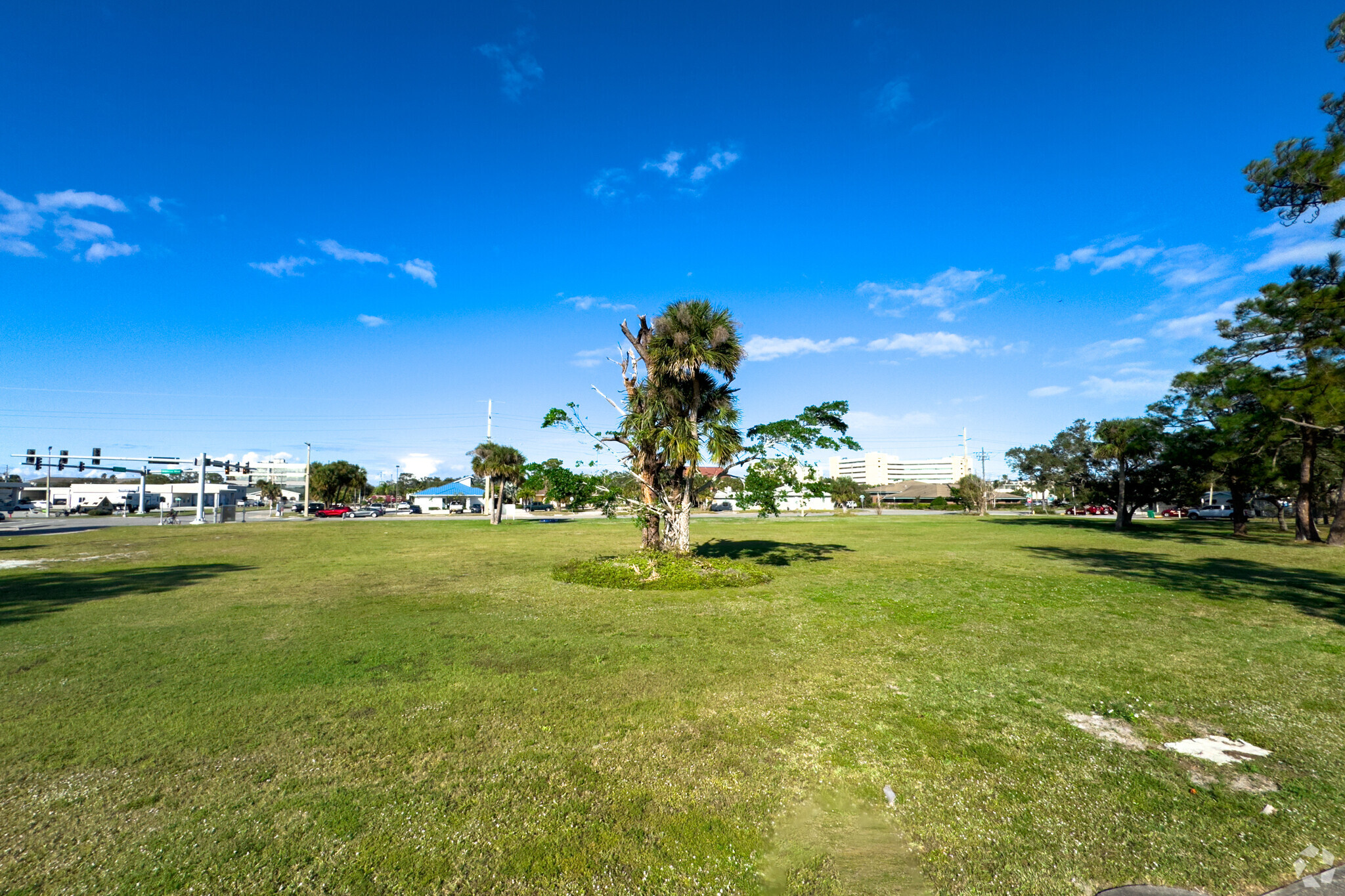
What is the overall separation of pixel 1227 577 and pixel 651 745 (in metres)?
17.8

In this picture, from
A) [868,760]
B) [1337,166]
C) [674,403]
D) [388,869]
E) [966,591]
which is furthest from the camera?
[674,403]

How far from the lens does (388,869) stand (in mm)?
3115

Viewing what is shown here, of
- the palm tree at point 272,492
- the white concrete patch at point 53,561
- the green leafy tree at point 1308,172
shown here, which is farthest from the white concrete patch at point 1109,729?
the palm tree at point 272,492

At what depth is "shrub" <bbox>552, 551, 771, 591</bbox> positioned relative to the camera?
1312cm

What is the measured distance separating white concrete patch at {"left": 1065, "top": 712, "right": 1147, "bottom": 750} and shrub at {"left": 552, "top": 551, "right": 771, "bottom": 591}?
26.6ft

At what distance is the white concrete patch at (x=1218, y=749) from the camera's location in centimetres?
455

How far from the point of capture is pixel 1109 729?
16.8 ft

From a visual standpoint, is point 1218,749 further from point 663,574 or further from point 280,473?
point 280,473

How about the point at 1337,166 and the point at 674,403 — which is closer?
the point at 1337,166

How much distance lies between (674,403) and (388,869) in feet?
40.1

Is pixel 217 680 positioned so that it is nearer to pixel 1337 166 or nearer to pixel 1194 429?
pixel 1337 166

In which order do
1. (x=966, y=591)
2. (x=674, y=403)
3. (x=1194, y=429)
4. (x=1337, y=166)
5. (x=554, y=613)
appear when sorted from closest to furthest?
(x=1337, y=166), (x=554, y=613), (x=966, y=591), (x=674, y=403), (x=1194, y=429)

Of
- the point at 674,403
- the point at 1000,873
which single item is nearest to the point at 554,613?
the point at 674,403

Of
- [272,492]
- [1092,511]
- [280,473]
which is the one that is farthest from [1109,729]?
[280,473]
